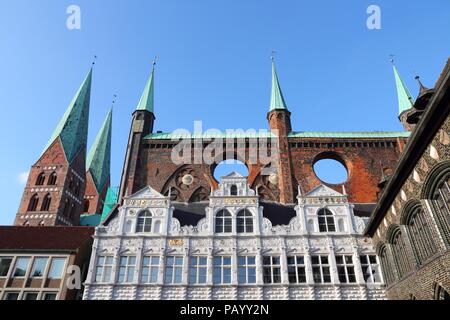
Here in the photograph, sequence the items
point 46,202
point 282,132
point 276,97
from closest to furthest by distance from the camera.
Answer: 1. point 282,132
2. point 276,97
3. point 46,202

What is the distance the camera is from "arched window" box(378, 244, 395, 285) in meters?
19.1

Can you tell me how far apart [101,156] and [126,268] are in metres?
62.9

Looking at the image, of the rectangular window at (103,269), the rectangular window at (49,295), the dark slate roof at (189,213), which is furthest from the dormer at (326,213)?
the rectangular window at (49,295)

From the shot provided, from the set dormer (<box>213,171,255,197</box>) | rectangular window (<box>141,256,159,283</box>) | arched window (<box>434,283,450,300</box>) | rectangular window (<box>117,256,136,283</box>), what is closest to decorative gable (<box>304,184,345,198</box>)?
dormer (<box>213,171,255,197</box>)

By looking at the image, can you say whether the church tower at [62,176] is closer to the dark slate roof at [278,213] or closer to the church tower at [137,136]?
the church tower at [137,136]

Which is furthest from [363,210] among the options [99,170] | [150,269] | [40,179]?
[99,170]

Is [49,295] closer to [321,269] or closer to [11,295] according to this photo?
[11,295]

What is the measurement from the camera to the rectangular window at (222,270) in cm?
2066

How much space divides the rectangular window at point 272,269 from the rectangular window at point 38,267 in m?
14.7

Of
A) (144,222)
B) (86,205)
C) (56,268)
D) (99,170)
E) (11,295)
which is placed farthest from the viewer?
(99,170)

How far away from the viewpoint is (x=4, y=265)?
74.5 ft

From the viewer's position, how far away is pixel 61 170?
55031 mm
